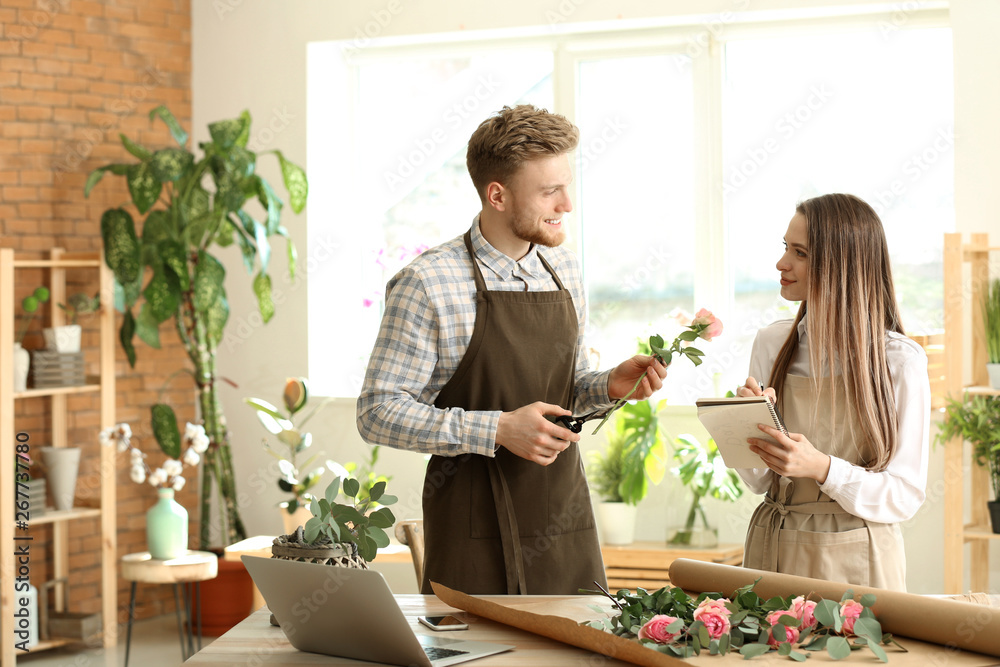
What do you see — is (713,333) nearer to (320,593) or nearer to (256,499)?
(320,593)

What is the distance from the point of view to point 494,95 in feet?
17.7

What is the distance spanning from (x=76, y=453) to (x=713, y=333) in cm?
355

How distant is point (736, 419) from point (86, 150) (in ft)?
13.4

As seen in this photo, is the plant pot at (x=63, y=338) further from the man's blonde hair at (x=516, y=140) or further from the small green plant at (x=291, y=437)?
the man's blonde hair at (x=516, y=140)

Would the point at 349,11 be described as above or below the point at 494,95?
above

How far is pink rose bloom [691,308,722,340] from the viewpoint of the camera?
7.07 ft

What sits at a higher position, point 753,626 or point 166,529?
point 753,626

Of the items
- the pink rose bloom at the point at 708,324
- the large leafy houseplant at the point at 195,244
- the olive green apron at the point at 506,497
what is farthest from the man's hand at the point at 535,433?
the large leafy houseplant at the point at 195,244

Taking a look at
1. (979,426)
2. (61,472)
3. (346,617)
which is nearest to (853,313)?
(346,617)

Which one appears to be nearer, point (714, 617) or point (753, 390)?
point (714, 617)

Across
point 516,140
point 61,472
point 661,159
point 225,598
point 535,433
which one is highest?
point 661,159

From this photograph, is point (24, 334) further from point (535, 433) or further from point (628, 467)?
point (535, 433)

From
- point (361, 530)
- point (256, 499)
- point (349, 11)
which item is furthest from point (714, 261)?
point (361, 530)

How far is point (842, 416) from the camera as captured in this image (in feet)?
7.42
